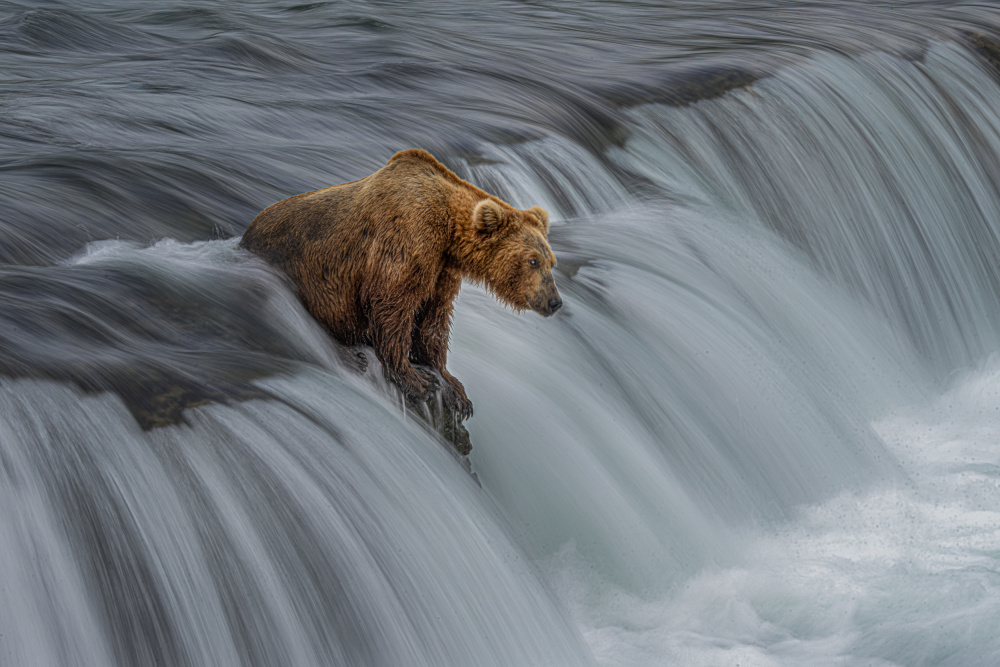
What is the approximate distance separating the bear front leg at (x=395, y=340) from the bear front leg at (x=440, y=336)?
14 cm

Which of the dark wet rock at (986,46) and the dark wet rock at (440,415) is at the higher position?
the dark wet rock at (986,46)

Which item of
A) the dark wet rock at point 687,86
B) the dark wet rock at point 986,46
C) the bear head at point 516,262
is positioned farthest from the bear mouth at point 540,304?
the dark wet rock at point 986,46

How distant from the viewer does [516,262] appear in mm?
3713

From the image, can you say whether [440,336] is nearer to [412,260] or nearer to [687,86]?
[412,260]

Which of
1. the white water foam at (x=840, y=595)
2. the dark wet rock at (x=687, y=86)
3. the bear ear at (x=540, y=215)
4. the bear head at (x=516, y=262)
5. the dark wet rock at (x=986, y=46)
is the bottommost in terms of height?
the white water foam at (x=840, y=595)

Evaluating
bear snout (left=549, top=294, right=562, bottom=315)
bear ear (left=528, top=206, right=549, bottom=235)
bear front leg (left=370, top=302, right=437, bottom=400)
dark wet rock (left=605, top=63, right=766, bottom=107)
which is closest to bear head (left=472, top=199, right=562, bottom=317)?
bear snout (left=549, top=294, right=562, bottom=315)

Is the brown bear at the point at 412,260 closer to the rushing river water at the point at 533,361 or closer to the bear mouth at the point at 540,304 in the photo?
the bear mouth at the point at 540,304

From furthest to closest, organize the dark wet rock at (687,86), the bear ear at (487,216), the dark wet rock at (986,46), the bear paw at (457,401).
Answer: the dark wet rock at (986,46) < the dark wet rock at (687,86) < the bear paw at (457,401) < the bear ear at (487,216)

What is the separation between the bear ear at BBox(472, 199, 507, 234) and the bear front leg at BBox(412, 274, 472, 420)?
0.75 ft

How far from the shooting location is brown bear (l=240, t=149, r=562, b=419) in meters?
3.62

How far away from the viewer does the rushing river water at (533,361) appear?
10.5ft

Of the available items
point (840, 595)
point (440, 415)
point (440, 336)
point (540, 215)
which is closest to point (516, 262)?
point (540, 215)

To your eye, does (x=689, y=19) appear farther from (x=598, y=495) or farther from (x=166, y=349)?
(x=166, y=349)

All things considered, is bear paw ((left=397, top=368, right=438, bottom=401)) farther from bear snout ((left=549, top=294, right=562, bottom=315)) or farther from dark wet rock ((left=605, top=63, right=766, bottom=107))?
dark wet rock ((left=605, top=63, right=766, bottom=107))
